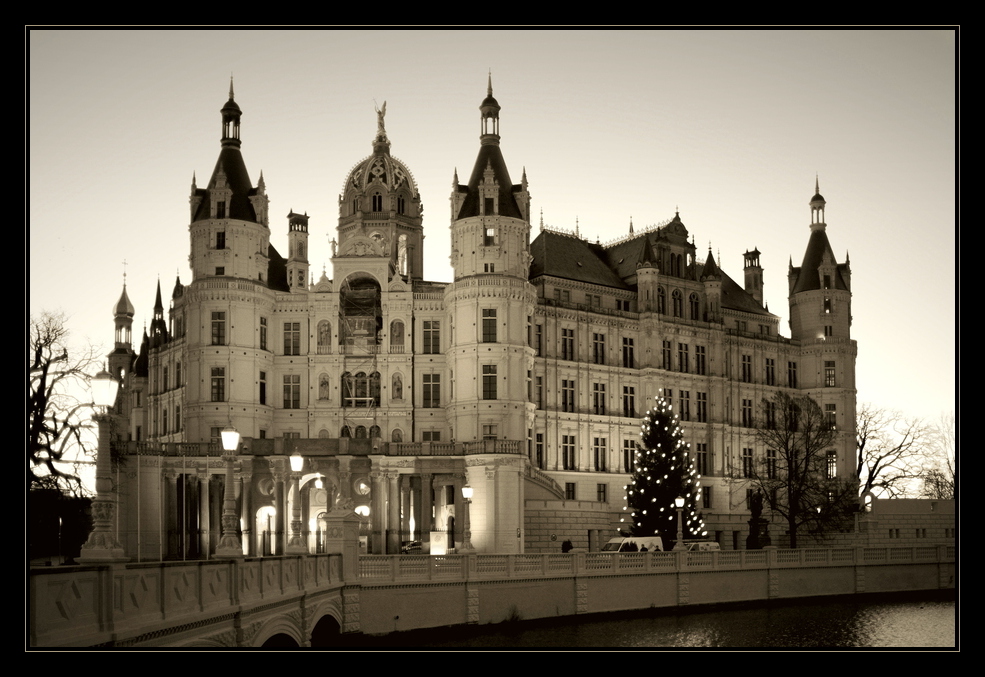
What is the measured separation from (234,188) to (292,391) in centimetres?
1108

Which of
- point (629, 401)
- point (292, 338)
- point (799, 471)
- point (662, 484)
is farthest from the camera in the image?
point (629, 401)

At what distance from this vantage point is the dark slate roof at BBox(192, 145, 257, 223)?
67.0 metres

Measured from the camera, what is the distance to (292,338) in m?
68.6

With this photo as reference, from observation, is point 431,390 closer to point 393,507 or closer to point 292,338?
point 292,338

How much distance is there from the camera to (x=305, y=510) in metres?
64.4

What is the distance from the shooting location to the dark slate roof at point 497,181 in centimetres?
6762

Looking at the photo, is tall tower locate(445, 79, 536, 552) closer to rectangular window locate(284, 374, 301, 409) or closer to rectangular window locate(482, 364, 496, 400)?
rectangular window locate(482, 364, 496, 400)

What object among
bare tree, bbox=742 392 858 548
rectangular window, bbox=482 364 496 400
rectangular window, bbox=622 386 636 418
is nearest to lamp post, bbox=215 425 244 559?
rectangular window, bbox=482 364 496 400

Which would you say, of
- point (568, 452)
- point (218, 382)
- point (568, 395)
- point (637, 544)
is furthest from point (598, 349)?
point (218, 382)

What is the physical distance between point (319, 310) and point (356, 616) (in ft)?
106

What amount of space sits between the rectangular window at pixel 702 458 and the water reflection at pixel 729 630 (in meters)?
25.0

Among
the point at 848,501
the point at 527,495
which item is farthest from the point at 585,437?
the point at 848,501

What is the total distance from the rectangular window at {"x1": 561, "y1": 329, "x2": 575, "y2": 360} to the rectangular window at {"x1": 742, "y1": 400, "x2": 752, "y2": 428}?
14.1 metres

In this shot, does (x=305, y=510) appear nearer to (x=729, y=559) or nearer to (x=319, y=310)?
(x=319, y=310)
